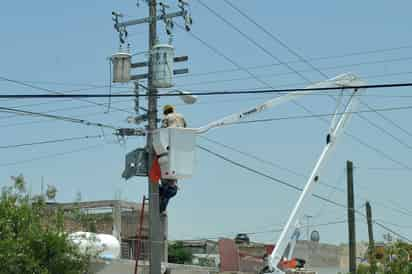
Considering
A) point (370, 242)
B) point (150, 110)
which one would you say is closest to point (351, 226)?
point (370, 242)

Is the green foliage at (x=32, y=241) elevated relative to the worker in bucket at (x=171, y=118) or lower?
lower

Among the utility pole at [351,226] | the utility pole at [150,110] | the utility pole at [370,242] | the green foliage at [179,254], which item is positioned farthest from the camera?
the green foliage at [179,254]

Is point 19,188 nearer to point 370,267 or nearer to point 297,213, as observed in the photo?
point 297,213

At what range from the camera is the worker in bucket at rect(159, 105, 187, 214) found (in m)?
19.4

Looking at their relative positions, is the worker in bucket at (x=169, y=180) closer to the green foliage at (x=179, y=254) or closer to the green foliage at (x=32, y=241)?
the green foliage at (x=32, y=241)

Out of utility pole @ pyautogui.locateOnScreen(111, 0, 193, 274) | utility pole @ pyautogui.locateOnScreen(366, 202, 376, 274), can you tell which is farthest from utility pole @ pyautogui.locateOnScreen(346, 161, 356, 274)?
utility pole @ pyautogui.locateOnScreen(111, 0, 193, 274)

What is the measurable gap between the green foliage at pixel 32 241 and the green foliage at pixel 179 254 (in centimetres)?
3443

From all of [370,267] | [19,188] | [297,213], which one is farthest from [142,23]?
[370,267]

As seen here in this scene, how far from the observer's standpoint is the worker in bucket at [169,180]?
19.4 metres

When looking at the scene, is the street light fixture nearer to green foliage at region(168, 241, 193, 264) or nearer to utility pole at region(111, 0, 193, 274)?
utility pole at region(111, 0, 193, 274)

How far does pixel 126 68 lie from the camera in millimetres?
20766

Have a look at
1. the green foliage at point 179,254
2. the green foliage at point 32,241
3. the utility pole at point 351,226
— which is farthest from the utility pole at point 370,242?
the green foliage at point 179,254

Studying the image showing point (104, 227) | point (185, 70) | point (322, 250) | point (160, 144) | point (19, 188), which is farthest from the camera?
point (322, 250)

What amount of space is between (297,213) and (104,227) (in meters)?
7.77
